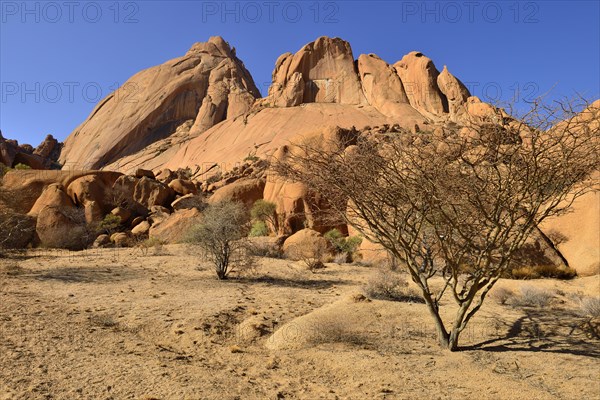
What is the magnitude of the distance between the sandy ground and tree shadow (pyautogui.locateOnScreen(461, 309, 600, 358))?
3 cm

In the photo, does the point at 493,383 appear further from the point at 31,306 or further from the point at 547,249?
the point at 547,249

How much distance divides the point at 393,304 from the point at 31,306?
739 cm

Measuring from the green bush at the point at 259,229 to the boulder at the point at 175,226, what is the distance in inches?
148

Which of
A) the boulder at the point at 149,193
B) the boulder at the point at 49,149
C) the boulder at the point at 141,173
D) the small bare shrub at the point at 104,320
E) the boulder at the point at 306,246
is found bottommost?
the small bare shrub at the point at 104,320

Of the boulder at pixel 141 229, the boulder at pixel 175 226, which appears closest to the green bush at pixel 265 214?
the boulder at pixel 175 226

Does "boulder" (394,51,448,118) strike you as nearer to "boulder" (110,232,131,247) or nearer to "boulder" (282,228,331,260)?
"boulder" (282,228,331,260)

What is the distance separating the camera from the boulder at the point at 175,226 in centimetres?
2425

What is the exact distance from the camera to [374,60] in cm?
6247

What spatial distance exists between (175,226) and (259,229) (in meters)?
5.42

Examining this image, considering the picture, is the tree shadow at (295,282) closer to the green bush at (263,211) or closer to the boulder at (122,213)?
the green bush at (263,211)

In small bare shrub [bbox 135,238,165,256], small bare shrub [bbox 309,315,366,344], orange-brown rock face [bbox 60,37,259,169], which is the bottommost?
small bare shrub [bbox 309,315,366,344]

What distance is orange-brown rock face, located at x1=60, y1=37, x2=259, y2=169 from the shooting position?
67125mm

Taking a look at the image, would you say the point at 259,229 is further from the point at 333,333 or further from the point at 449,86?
the point at 449,86

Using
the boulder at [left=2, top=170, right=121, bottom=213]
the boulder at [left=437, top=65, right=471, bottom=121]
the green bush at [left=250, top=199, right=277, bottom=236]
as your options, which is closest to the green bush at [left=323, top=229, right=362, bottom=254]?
the green bush at [left=250, top=199, right=277, bottom=236]
